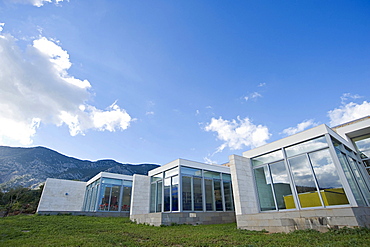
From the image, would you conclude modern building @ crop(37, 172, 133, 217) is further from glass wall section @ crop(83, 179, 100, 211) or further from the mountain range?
the mountain range

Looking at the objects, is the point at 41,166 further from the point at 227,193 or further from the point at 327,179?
the point at 327,179

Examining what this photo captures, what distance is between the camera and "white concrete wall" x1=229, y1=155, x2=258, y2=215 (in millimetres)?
9641

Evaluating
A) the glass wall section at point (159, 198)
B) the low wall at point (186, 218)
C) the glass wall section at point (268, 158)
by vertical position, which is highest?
the glass wall section at point (268, 158)

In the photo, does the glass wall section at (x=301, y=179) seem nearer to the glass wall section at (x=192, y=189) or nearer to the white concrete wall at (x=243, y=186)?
the white concrete wall at (x=243, y=186)

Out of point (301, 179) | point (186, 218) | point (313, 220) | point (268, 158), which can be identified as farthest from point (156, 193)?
point (313, 220)

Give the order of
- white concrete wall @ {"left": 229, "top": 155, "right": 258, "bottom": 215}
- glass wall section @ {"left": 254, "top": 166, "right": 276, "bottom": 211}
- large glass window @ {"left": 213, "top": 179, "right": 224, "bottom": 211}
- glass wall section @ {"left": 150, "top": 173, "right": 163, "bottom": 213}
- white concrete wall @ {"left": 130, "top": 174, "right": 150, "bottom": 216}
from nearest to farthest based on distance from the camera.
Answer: glass wall section @ {"left": 254, "top": 166, "right": 276, "bottom": 211}, white concrete wall @ {"left": 229, "top": 155, "right": 258, "bottom": 215}, large glass window @ {"left": 213, "top": 179, "right": 224, "bottom": 211}, glass wall section @ {"left": 150, "top": 173, "right": 163, "bottom": 213}, white concrete wall @ {"left": 130, "top": 174, "right": 150, "bottom": 216}

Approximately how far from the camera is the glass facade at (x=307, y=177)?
759 cm

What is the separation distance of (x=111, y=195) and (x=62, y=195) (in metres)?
9.58

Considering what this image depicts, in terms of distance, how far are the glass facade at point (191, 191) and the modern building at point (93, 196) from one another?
592 centimetres

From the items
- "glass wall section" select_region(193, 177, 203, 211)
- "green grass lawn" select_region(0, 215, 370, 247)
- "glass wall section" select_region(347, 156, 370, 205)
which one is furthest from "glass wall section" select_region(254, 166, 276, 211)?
"glass wall section" select_region(193, 177, 203, 211)

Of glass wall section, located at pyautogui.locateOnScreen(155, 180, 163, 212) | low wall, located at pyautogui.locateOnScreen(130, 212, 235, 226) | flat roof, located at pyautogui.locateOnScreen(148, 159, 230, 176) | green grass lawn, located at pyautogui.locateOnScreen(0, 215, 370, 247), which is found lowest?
green grass lawn, located at pyautogui.locateOnScreen(0, 215, 370, 247)

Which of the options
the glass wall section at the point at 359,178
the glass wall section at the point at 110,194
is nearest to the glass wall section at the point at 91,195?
the glass wall section at the point at 110,194

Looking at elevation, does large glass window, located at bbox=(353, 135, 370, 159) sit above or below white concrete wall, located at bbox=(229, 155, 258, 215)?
above

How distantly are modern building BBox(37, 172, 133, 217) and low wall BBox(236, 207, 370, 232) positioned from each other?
51.3ft
